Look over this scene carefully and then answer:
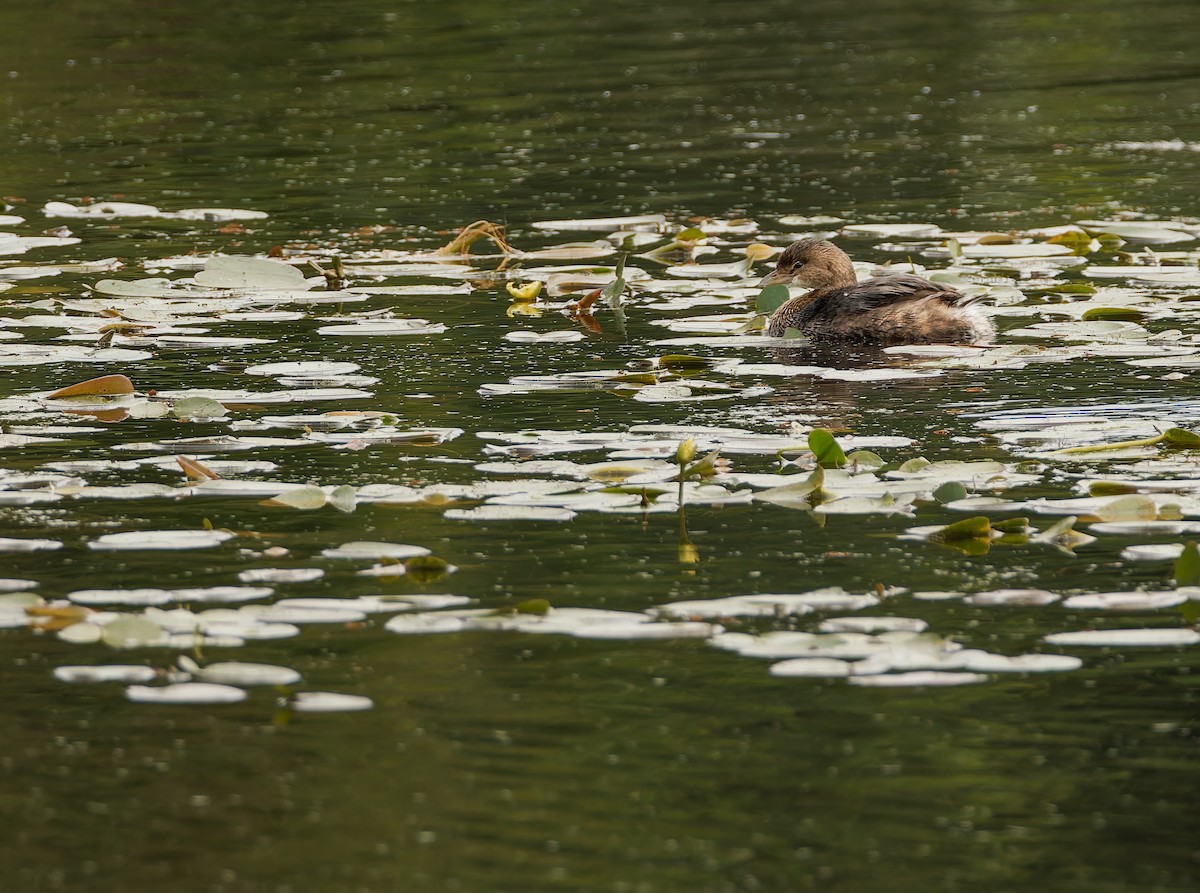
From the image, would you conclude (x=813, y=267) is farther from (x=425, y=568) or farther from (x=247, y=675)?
(x=247, y=675)

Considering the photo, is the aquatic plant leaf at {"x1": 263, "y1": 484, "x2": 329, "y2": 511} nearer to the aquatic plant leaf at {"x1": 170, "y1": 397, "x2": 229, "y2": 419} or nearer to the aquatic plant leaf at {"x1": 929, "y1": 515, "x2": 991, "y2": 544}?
the aquatic plant leaf at {"x1": 170, "y1": 397, "x2": 229, "y2": 419}

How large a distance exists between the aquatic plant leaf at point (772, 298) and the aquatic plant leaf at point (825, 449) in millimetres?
3106

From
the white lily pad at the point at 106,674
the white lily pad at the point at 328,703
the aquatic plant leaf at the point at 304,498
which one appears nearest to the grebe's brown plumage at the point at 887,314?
the aquatic plant leaf at the point at 304,498

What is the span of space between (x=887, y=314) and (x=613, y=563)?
3694 millimetres

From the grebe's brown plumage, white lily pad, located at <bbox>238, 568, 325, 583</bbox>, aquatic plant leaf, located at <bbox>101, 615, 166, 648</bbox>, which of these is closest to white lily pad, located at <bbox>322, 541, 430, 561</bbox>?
white lily pad, located at <bbox>238, 568, 325, 583</bbox>

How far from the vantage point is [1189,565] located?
4.63 metres

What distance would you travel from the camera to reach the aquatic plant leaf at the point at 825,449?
18.4 feet

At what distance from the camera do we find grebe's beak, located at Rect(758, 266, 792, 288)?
930cm

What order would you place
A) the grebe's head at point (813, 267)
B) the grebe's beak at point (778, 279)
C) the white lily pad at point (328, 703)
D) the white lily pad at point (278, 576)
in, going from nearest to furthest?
the white lily pad at point (328, 703) < the white lily pad at point (278, 576) < the grebe's head at point (813, 267) < the grebe's beak at point (778, 279)

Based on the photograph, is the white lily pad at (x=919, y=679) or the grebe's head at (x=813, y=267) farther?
the grebe's head at (x=813, y=267)

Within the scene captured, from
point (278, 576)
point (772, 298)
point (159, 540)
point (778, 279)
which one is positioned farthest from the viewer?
point (778, 279)

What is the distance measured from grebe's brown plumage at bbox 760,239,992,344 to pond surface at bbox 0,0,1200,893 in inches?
8.6

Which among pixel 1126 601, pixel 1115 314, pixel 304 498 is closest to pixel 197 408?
pixel 304 498

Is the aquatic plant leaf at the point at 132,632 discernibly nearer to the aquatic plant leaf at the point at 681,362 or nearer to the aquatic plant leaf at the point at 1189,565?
the aquatic plant leaf at the point at 1189,565
